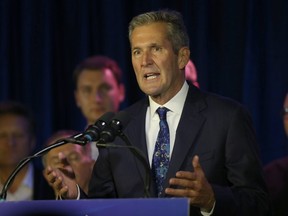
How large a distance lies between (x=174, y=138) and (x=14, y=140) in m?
1.27

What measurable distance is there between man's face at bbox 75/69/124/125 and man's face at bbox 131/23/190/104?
1.03 m

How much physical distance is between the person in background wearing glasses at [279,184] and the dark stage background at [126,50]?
0.59m

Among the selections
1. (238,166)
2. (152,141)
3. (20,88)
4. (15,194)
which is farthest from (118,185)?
(20,88)

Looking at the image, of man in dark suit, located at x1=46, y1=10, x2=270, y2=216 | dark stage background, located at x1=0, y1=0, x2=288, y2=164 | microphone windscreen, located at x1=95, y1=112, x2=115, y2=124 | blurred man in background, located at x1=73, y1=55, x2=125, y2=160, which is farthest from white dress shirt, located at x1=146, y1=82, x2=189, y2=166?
→ dark stage background, located at x1=0, y1=0, x2=288, y2=164

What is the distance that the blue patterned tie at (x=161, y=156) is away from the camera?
8.55 ft

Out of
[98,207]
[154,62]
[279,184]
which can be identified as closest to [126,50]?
[279,184]

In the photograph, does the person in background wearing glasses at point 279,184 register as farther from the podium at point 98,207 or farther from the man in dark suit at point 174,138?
the podium at point 98,207

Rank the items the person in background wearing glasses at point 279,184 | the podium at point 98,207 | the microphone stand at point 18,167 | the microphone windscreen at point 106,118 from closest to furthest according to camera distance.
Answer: the podium at point 98,207 → the microphone stand at point 18,167 → the microphone windscreen at point 106,118 → the person in background wearing glasses at point 279,184

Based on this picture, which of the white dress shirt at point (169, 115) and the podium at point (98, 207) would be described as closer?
the podium at point (98, 207)

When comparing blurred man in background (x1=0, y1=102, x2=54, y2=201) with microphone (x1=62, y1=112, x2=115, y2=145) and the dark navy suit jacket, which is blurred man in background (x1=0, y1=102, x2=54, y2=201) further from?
microphone (x1=62, y1=112, x2=115, y2=145)

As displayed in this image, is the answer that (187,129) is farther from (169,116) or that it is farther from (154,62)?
(154,62)

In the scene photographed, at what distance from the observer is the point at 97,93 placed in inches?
150

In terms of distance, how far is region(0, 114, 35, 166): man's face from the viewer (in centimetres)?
370

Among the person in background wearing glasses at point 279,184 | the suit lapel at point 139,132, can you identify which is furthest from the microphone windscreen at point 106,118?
the person in background wearing glasses at point 279,184
